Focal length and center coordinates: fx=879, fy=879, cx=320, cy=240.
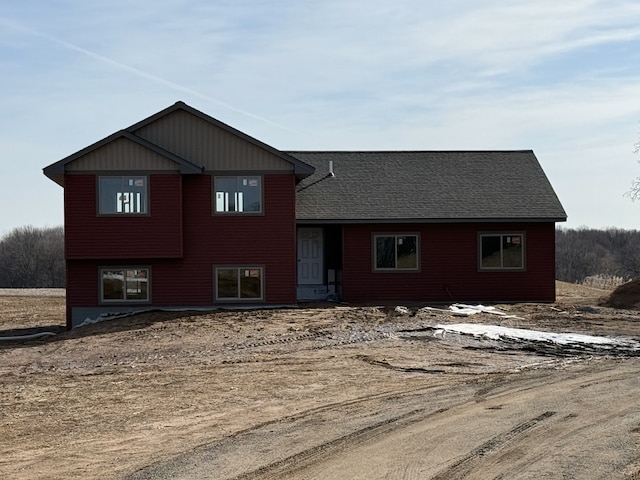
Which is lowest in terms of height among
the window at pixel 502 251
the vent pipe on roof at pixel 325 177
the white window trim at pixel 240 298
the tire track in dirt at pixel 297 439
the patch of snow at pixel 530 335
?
the tire track in dirt at pixel 297 439

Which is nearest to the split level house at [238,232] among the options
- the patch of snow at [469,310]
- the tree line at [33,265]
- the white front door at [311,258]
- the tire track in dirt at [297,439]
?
the white front door at [311,258]

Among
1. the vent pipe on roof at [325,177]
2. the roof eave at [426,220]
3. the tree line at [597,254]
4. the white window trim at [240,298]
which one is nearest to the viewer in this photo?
the white window trim at [240,298]

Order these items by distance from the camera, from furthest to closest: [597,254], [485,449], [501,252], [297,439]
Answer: [597,254] < [501,252] < [297,439] < [485,449]

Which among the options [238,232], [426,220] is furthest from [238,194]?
[426,220]

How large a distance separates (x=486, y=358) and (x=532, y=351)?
1283mm

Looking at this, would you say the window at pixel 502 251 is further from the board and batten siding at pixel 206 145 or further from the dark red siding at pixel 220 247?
the board and batten siding at pixel 206 145

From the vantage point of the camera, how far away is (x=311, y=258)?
28.7 metres

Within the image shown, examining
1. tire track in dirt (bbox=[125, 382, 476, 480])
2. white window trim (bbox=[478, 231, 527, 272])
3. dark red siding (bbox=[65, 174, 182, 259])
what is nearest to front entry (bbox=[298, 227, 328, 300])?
white window trim (bbox=[478, 231, 527, 272])

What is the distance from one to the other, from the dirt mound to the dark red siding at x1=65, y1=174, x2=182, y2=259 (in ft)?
44.7

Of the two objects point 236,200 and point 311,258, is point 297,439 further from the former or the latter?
point 311,258

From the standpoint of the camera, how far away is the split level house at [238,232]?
24547mm

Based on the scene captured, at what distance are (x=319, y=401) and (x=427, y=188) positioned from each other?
17611mm

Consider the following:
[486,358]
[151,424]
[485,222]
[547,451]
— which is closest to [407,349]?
[486,358]

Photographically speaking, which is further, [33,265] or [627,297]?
[33,265]
